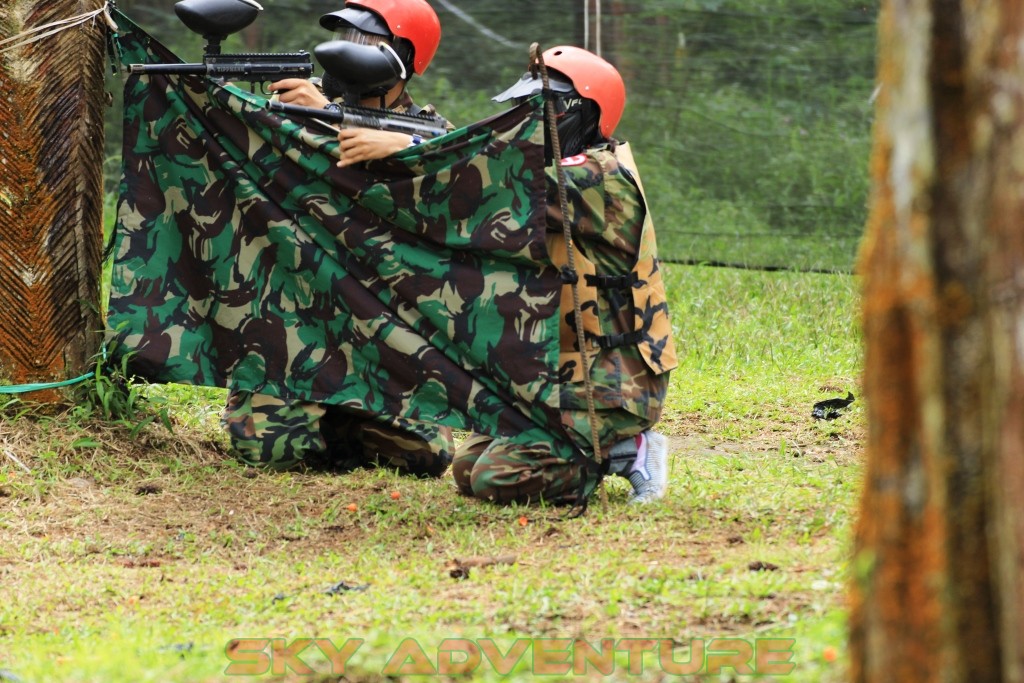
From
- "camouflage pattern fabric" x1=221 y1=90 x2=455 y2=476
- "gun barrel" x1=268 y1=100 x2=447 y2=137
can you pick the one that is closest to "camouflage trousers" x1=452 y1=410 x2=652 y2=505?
"camouflage pattern fabric" x1=221 y1=90 x2=455 y2=476

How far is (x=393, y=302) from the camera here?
4863 millimetres

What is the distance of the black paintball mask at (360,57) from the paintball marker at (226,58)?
18 cm

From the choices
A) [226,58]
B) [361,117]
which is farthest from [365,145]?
[226,58]

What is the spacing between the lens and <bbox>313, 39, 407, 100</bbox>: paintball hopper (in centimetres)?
463

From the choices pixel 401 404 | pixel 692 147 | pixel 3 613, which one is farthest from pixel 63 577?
pixel 692 147

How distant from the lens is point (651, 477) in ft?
15.8

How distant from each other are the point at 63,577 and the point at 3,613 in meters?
0.32

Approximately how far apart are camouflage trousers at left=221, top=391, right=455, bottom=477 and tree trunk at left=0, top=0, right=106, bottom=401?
0.71m

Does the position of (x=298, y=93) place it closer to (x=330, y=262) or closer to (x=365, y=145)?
(x=365, y=145)

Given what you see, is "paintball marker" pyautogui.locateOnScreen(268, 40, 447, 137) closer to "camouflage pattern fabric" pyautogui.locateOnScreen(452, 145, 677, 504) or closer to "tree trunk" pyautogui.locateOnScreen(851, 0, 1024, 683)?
"camouflage pattern fabric" pyautogui.locateOnScreen(452, 145, 677, 504)

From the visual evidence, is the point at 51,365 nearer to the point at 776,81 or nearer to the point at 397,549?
the point at 397,549

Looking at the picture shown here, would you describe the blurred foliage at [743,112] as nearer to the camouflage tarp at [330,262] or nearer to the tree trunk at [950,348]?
the camouflage tarp at [330,262]

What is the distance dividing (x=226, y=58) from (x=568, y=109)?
4.47ft

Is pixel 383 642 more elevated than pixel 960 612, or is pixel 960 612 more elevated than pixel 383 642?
pixel 960 612
